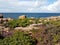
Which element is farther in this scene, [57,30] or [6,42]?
[57,30]

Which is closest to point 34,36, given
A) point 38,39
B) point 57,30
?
point 38,39

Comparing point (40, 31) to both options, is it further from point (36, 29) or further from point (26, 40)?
point (26, 40)

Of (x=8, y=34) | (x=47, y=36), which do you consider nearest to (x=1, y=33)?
(x=8, y=34)

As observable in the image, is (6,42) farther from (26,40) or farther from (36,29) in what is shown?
(36,29)

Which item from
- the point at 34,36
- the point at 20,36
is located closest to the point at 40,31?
the point at 34,36

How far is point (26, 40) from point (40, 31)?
1.47 m

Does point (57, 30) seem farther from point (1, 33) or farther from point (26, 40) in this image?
point (1, 33)

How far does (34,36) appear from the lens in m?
12.4

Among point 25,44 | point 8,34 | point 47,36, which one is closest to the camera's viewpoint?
point 25,44

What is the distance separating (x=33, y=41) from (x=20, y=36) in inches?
25.8

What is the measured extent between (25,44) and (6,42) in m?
0.93

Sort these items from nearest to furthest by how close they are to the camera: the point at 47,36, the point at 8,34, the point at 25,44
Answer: the point at 25,44 → the point at 47,36 → the point at 8,34

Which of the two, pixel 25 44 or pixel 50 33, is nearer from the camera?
pixel 25 44

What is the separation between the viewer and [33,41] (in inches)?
461
